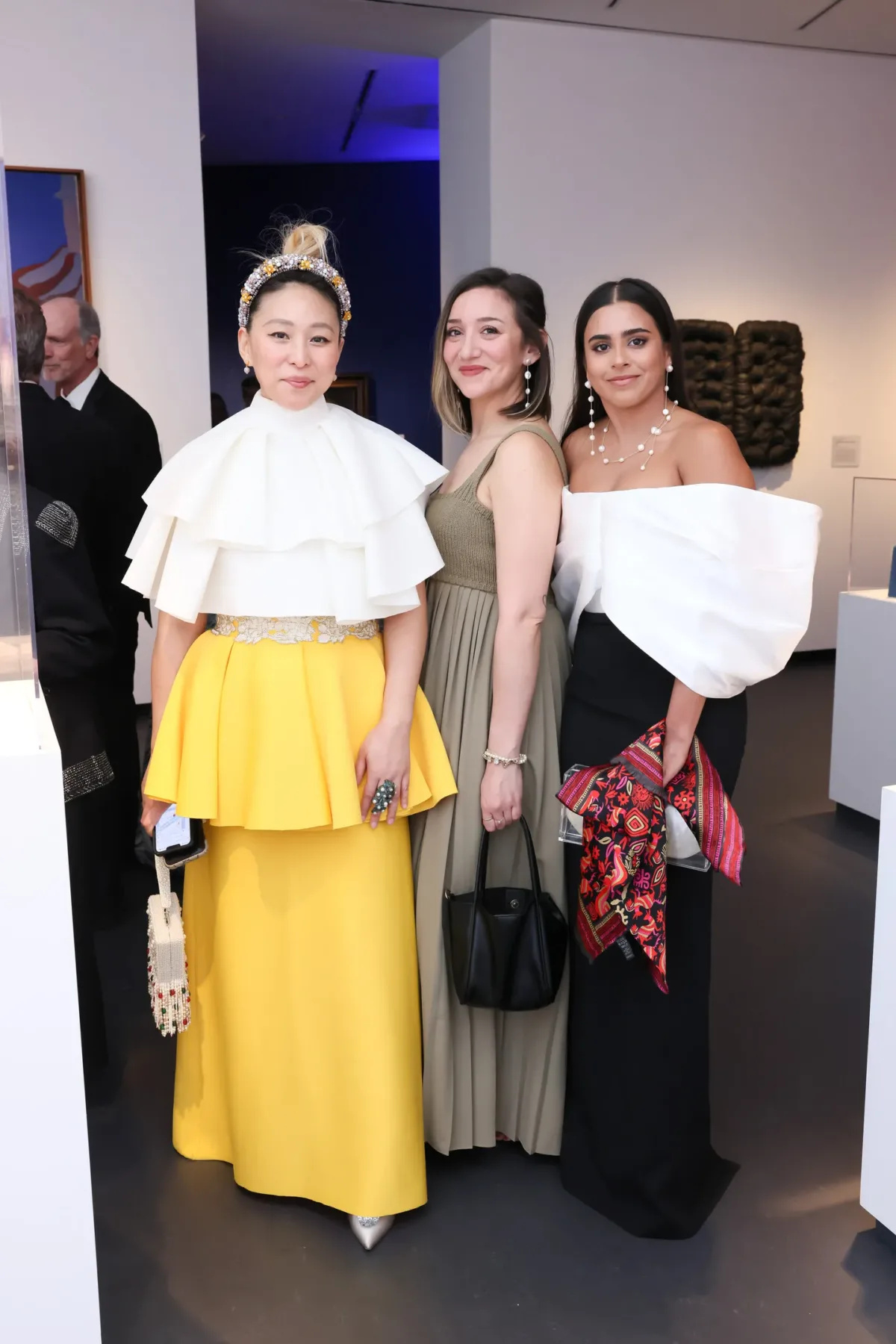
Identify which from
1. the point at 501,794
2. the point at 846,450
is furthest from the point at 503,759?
the point at 846,450

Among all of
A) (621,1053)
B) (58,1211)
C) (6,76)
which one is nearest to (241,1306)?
(58,1211)

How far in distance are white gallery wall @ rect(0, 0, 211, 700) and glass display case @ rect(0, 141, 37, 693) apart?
14.4 feet

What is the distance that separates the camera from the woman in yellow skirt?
6.11 ft

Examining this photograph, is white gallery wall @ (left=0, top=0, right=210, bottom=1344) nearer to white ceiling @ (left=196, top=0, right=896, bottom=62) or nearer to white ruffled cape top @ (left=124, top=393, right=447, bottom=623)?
white ceiling @ (left=196, top=0, right=896, bottom=62)

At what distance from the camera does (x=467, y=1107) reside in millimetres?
2162

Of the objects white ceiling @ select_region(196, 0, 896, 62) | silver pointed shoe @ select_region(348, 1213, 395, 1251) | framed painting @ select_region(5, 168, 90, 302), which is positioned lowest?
silver pointed shoe @ select_region(348, 1213, 395, 1251)

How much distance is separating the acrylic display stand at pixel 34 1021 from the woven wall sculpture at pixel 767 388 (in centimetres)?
604

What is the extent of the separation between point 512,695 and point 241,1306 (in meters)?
1.07

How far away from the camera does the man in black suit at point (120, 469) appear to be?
10.1 ft

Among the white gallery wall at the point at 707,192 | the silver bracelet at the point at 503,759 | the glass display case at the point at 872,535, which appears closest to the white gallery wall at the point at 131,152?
the white gallery wall at the point at 707,192

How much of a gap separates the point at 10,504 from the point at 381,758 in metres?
0.75

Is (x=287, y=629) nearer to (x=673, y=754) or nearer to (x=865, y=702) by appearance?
(x=673, y=754)

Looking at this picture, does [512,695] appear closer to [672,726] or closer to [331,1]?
[672,726]

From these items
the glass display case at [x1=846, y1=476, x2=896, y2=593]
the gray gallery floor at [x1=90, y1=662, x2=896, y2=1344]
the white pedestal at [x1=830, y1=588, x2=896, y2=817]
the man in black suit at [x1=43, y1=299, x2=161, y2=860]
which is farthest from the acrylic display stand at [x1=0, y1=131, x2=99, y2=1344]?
the glass display case at [x1=846, y1=476, x2=896, y2=593]
